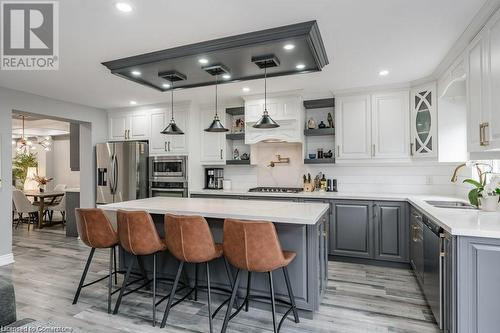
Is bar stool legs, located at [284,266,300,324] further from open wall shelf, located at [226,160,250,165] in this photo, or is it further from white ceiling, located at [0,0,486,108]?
open wall shelf, located at [226,160,250,165]

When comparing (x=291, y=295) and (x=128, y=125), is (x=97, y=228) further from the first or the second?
(x=128, y=125)

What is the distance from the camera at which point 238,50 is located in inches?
105

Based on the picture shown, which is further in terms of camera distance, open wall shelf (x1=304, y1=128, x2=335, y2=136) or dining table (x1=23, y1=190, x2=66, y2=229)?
dining table (x1=23, y1=190, x2=66, y2=229)

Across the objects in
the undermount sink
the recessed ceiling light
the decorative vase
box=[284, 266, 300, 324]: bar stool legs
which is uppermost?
the recessed ceiling light

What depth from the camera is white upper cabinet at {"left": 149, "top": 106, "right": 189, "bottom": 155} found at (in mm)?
5039

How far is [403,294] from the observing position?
3.01 m

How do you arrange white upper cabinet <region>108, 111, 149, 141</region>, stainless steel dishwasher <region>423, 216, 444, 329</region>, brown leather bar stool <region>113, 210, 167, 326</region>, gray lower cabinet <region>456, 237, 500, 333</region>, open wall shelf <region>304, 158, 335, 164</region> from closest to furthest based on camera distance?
gray lower cabinet <region>456, 237, 500, 333</region>
stainless steel dishwasher <region>423, 216, 444, 329</region>
brown leather bar stool <region>113, 210, 167, 326</region>
open wall shelf <region>304, 158, 335, 164</region>
white upper cabinet <region>108, 111, 149, 141</region>

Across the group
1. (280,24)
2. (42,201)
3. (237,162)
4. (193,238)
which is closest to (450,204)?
(280,24)

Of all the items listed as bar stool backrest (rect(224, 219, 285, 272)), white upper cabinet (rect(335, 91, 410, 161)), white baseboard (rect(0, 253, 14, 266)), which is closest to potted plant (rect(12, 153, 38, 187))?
white baseboard (rect(0, 253, 14, 266))

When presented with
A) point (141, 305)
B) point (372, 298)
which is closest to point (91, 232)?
point (141, 305)

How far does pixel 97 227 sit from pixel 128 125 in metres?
3.26

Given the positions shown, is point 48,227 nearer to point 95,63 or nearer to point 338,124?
point 95,63

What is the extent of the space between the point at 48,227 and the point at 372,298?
7154mm

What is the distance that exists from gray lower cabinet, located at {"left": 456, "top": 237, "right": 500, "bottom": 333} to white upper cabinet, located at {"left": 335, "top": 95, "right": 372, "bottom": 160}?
245cm
